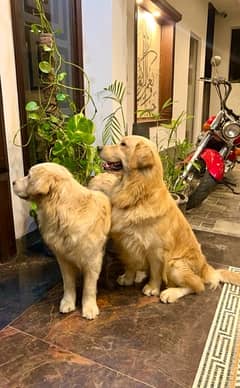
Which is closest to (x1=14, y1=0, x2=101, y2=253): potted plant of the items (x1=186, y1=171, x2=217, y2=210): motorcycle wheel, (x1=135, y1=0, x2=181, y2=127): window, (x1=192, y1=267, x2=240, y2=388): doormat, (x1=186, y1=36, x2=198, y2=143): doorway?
(x1=192, y1=267, x2=240, y2=388): doormat

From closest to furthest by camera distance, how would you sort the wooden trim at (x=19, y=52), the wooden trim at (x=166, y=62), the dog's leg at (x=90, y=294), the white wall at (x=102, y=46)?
the dog's leg at (x=90, y=294), the wooden trim at (x=19, y=52), the white wall at (x=102, y=46), the wooden trim at (x=166, y=62)

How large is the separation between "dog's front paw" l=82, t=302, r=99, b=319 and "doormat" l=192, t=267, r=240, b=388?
21.3 inches

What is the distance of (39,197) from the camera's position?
4.66 ft

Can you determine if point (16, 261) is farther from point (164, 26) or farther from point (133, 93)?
point (164, 26)

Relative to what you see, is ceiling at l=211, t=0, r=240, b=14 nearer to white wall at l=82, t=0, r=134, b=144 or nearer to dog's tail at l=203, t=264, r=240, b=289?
white wall at l=82, t=0, r=134, b=144

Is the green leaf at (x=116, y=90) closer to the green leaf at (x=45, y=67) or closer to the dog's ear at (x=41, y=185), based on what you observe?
the green leaf at (x=45, y=67)

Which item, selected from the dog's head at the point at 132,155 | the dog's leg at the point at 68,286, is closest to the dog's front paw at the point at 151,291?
the dog's leg at the point at 68,286

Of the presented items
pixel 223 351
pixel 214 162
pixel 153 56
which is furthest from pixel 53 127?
pixel 153 56

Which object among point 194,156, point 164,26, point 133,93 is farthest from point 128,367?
point 164,26

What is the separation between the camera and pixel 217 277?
183cm

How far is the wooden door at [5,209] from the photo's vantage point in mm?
1941

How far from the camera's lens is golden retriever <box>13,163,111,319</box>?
1.39 meters

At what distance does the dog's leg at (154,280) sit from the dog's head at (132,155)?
0.53 m

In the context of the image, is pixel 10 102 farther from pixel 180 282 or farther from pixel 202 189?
pixel 202 189
